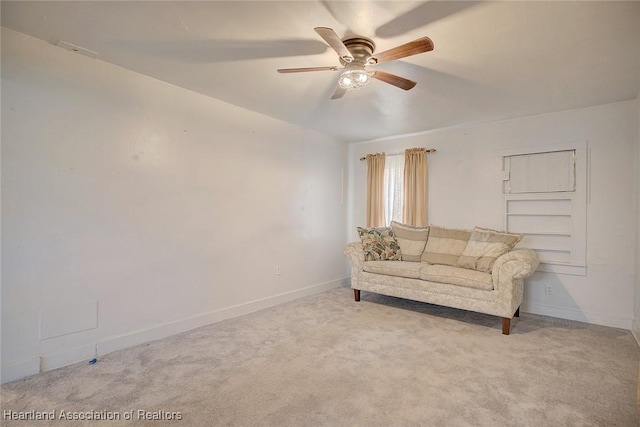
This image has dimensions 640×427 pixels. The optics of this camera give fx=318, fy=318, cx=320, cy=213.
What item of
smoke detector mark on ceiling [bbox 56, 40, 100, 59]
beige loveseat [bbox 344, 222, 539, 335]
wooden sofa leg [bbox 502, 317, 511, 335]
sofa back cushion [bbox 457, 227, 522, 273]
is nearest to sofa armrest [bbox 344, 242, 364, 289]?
beige loveseat [bbox 344, 222, 539, 335]

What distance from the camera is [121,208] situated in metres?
2.70

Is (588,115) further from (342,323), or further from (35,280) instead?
(35,280)

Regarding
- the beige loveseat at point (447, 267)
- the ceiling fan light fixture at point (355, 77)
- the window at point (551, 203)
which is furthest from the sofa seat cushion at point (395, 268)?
the ceiling fan light fixture at point (355, 77)

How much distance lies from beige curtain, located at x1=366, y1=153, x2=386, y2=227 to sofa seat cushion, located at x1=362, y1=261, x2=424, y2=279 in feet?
3.68

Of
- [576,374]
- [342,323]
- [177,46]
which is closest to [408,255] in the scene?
[342,323]

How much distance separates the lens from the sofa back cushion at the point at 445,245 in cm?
383

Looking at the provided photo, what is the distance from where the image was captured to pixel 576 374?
7.47ft

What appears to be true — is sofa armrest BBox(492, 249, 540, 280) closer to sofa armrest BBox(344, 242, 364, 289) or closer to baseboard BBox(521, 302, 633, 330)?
baseboard BBox(521, 302, 633, 330)

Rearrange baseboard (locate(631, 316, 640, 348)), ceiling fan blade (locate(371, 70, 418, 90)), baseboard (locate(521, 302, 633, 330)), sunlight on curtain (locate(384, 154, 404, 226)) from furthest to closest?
1. sunlight on curtain (locate(384, 154, 404, 226))
2. baseboard (locate(521, 302, 633, 330))
3. baseboard (locate(631, 316, 640, 348))
4. ceiling fan blade (locate(371, 70, 418, 90))

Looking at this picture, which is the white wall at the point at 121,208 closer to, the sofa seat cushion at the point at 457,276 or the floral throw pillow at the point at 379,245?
the floral throw pillow at the point at 379,245

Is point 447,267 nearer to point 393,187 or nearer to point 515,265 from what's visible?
point 515,265

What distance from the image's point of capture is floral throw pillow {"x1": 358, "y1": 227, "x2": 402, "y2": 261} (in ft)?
13.4

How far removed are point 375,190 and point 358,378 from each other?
10.6ft

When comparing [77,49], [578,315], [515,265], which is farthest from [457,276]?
[77,49]
